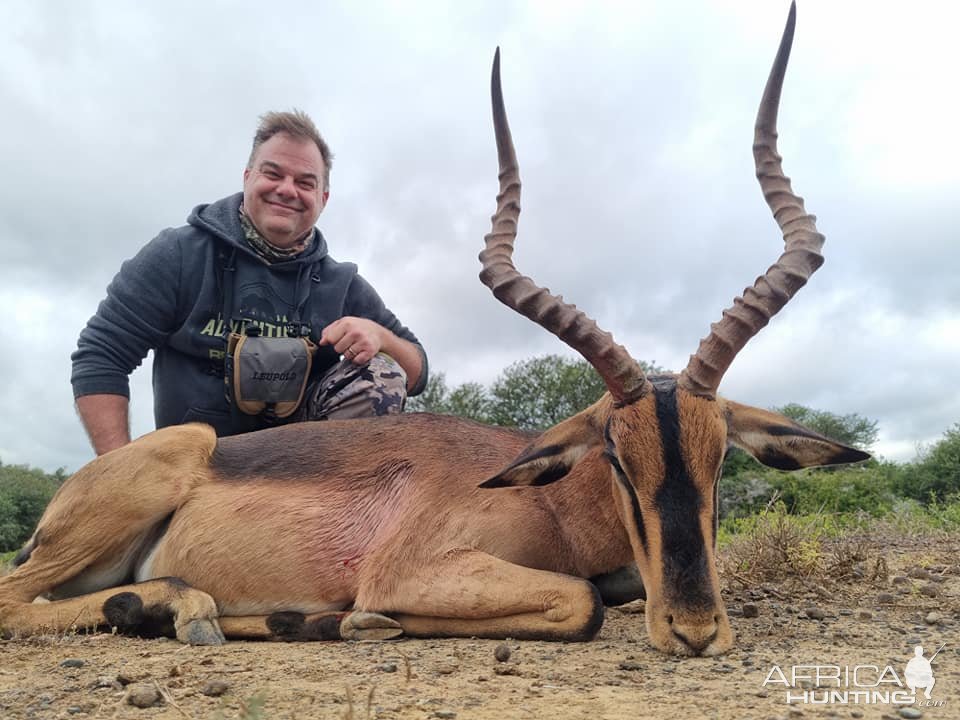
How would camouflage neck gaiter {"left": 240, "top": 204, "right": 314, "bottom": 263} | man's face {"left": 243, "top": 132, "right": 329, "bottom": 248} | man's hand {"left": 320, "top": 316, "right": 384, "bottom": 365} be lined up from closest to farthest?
man's hand {"left": 320, "top": 316, "right": 384, "bottom": 365}, camouflage neck gaiter {"left": 240, "top": 204, "right": 314, "bottom": 263}, man's face {"left": 243, "top": 132, "right": 329, "bottom": 248}

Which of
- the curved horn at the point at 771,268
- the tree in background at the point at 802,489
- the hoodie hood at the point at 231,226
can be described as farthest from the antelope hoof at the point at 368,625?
the tree in background at the point at 802,489

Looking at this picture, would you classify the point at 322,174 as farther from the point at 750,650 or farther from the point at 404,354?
the point at 750,650

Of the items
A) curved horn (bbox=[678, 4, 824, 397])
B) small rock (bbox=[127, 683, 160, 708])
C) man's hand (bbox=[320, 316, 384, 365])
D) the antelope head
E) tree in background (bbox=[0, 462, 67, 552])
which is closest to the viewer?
small rock (bbox=[127, 683, 160, 708])

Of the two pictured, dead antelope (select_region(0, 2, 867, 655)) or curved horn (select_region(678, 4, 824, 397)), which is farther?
curved horn (select_region(678, 4, 824, 397))

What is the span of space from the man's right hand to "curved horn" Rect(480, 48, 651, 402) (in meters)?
3.70

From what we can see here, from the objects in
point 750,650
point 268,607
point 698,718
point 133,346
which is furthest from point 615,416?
point 133,346

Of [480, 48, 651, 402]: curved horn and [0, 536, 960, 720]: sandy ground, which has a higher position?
[480, 48, 651, 402]: curved horn

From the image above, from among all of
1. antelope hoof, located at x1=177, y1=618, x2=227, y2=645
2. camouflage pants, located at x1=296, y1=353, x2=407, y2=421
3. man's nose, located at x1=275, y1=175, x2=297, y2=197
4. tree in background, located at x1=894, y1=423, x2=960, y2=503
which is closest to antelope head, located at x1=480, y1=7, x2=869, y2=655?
antelope hoof, located at x1=177, y1=618, x2=227, y2=645

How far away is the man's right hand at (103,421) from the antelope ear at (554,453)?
3832 millimetres

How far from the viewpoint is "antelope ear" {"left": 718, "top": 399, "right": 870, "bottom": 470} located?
14.9 feet

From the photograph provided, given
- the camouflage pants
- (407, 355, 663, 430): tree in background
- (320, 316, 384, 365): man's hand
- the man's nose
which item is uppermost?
(407, 355, 663, 430): tree in background

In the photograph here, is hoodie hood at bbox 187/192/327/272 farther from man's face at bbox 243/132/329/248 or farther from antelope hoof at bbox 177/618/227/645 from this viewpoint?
antelope hoof at bbox 177/618/227/645

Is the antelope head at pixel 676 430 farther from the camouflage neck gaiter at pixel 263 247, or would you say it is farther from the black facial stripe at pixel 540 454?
the camouflage neck gaiter at pixel 263 247

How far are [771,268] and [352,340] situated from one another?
3395 millimetres
